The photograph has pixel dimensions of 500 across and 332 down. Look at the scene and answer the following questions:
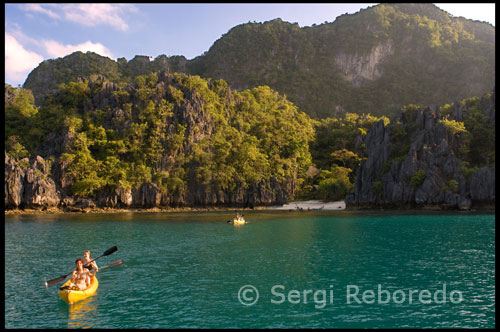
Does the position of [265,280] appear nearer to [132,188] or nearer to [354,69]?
[132,188]

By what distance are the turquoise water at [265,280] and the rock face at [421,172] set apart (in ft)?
127

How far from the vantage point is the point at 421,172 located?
81.2 meters

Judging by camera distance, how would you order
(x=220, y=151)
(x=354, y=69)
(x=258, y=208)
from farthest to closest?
(x=354, y=69) → (x=220, y=151) → (x=258, y=208)

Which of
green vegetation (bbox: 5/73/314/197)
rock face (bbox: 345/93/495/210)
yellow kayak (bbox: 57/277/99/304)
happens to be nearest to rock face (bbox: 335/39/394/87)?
green vegetation (bbox: 5/73/314/197)

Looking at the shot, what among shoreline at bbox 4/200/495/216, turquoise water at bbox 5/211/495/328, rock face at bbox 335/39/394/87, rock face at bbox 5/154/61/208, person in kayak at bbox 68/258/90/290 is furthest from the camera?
rock face at bbox 335/39/394/87

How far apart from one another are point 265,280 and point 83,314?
407 inches

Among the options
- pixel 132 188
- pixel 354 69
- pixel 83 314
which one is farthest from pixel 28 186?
pixel 354 69

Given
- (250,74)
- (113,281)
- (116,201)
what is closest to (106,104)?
(116,201)

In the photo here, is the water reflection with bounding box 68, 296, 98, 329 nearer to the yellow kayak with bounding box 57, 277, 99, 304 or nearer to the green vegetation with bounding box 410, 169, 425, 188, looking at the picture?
the yellow kayak with bounding box 57, 277, 99, 304

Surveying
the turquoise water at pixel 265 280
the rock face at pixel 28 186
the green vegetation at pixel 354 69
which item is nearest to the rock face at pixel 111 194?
the rock face at pixel 28 186

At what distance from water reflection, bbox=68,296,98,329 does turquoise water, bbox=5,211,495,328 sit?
5 centimetres

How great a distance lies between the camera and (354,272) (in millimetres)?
25109

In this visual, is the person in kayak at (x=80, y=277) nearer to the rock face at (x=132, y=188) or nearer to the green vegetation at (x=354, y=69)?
the rock face at (x=132, y=188)

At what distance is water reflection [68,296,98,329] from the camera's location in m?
16.3
